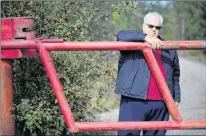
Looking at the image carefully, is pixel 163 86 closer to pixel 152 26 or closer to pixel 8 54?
pixel 152 26

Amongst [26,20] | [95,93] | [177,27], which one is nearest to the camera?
[26,20]

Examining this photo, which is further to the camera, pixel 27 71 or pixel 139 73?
pixel 27 71

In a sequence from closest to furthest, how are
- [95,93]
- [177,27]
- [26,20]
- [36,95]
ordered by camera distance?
[26,20]
[36,95]
[95,93]
[177,27]

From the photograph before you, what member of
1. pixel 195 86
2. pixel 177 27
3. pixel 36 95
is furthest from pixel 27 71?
pixel 177 27

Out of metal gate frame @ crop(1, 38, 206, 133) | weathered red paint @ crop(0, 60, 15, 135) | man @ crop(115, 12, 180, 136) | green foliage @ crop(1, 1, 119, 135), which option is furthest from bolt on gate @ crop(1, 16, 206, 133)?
green foliage @ crop(1, 1, 119, 135)

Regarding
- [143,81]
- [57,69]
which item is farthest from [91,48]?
[57,69]

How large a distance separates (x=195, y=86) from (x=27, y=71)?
1134cm

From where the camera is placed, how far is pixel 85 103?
544 cm

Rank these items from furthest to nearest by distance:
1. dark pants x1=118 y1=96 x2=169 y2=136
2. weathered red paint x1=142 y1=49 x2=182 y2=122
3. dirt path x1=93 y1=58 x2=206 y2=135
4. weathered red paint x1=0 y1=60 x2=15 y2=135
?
1. dirt path x1=93 y1=58 x2=206 y2=135
2. dark pants x1=118 y1=96 x2=169 y2=136
3. weathered red paint x1=0 y1=60 x2=15 y2=135
4. weathered red paint x1=142 y1=49 x2=182 y2=122

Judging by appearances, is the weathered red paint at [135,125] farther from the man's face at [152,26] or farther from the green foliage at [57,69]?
the green foliage at [57,69]

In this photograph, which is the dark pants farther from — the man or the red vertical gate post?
the red vertical gate post

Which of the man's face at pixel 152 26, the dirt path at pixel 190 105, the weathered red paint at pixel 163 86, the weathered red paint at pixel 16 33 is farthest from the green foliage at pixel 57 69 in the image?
the dirt path at pixel 190 105

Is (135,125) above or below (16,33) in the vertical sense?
below

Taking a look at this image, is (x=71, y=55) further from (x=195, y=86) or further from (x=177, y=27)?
(x=177, y=27)
